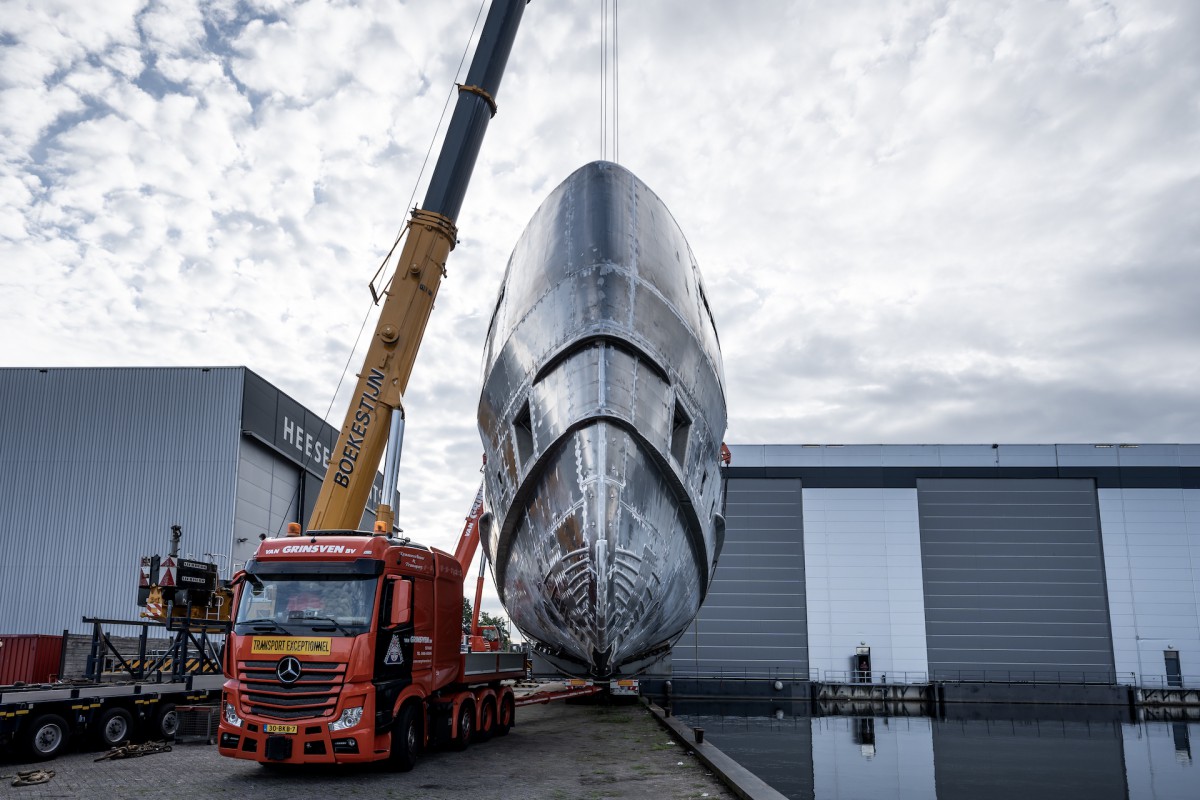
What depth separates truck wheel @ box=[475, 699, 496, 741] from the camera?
13.6m

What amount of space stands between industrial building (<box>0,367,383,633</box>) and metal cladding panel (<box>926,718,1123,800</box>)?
21.3 m

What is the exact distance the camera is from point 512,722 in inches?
608

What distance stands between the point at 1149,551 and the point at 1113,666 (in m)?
5.67

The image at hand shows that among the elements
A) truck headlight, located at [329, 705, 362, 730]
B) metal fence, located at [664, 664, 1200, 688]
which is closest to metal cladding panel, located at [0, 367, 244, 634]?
truck headlight, located at [329, 705, 362, 730]

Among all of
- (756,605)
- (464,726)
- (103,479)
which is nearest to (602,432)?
(464,726)

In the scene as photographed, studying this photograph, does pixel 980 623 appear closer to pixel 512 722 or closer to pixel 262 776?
pixel 512 722

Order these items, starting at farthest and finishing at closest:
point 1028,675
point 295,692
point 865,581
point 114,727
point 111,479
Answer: point 865,581, point 1028,675, point 111,479, point 114,727, point 295,692

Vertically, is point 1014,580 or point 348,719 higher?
point 1014,580

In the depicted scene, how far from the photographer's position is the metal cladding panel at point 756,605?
40.2 metres

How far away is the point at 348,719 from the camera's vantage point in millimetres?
9625

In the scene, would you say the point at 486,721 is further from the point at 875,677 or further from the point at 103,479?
the point at 875,677

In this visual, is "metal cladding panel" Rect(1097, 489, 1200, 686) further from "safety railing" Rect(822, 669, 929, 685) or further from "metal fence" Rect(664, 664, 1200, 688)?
"safety railing" Rect(822, 669, 929, 685)

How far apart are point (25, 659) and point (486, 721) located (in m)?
9.19

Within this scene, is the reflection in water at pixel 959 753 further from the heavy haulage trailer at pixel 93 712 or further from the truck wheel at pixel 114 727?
the truck wheel at pixel 114 727
